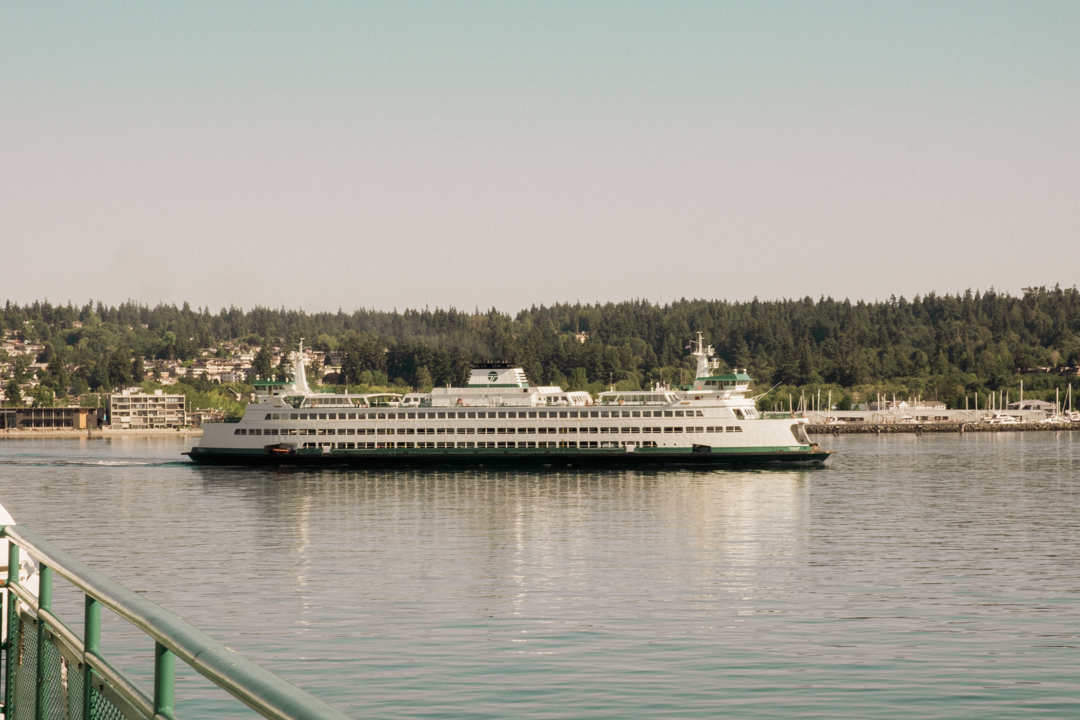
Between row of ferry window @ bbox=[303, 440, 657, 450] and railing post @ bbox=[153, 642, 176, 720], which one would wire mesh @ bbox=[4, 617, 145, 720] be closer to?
railing post @ bbox=[153, 642, 176, 720]

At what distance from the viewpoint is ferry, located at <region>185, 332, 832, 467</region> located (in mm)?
84375

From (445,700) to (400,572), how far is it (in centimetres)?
1498

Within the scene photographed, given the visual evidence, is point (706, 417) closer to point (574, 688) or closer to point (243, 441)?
point (243, 441)

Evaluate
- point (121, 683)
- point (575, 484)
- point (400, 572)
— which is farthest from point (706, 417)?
point (121, 683)

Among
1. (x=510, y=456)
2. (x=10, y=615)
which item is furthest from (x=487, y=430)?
(x=10, y=615)

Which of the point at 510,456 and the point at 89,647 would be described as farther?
the point at 510,456

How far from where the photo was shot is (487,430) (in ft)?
292

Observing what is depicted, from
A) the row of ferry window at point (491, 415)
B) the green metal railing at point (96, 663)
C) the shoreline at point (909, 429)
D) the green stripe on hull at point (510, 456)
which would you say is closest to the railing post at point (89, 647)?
the green metal railing at point (96, 663)

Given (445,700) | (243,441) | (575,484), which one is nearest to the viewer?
(445,700)

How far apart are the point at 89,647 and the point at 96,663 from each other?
0.14 m

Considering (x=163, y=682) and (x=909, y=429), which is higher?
(x=163, y=682)

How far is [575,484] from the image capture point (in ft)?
239

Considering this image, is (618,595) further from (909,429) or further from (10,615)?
(909,429)

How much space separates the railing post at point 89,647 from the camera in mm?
5816
